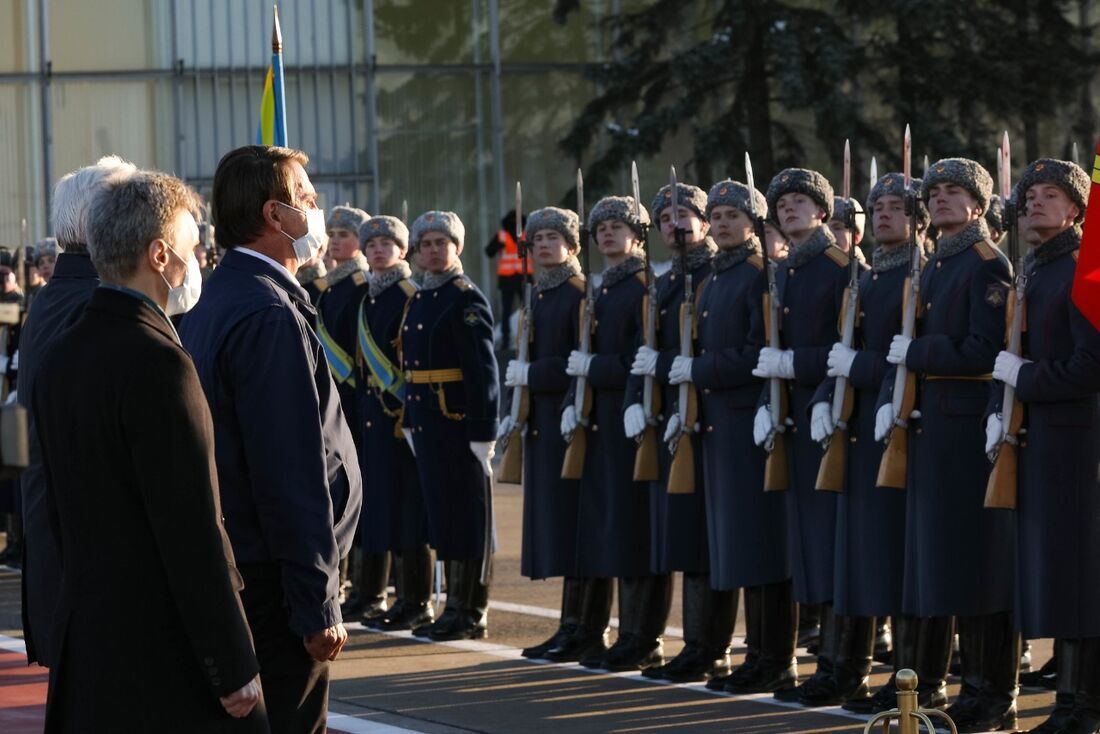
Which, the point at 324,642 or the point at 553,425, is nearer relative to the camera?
the point at 324,642

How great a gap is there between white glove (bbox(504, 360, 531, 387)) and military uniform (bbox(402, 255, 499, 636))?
394 millimetres

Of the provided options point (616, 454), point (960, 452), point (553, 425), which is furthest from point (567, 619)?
point (960, 452)

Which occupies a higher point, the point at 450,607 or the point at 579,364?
the point at 579,364

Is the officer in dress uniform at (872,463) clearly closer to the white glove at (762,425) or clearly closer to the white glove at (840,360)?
the white glove at (840,360)

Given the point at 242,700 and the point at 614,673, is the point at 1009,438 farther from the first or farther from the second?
the point at 242,700

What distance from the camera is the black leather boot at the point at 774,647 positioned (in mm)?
9023

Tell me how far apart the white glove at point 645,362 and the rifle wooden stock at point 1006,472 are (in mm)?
2197

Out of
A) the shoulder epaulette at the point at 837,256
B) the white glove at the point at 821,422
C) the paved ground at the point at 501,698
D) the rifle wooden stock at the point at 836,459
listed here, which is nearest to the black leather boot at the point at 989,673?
the paved ground at the point at 501,698

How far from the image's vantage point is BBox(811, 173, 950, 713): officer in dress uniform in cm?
848

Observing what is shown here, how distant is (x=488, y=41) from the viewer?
28.7 meters

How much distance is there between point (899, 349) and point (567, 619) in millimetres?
2677

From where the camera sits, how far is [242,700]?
4578mm

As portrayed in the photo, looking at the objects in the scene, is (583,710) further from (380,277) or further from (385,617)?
(380,277)

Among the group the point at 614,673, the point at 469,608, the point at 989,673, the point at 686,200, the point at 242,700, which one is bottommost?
the point at 614,673
